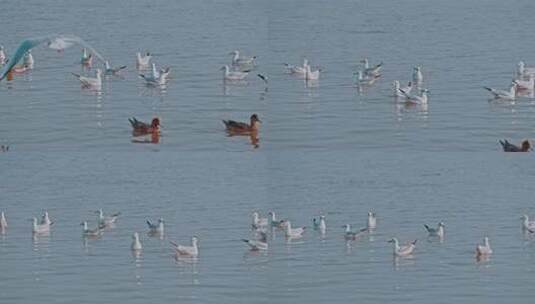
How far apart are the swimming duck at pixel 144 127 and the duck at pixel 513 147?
321 cm

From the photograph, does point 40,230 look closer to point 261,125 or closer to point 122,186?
point 122,186

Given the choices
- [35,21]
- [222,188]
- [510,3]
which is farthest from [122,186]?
[510,3]

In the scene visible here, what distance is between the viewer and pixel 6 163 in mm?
18547

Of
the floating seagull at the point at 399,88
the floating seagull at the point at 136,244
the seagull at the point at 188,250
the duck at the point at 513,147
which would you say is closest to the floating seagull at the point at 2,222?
the floating seagull at the point at 136,244

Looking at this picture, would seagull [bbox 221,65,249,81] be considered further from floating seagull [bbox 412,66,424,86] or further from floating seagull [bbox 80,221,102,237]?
floating seagull [bbox 80,221,102,237]

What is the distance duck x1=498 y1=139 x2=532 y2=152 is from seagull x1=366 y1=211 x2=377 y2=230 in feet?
8.06

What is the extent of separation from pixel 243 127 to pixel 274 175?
70 cm

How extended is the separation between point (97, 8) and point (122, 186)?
49.3 feet

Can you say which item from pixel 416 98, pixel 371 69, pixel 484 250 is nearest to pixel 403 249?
pixel 484 250

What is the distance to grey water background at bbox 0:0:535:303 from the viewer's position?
1394 centimetres

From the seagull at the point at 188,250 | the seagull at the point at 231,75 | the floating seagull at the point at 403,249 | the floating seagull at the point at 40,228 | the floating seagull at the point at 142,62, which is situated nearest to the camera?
the seagull at the point at 188,250

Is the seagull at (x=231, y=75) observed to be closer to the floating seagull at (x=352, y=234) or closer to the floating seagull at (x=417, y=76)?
the floating seagull at (x=417, y=76)

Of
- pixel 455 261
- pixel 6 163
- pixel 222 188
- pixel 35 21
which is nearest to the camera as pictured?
pixel 455 261

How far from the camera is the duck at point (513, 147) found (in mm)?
18438
